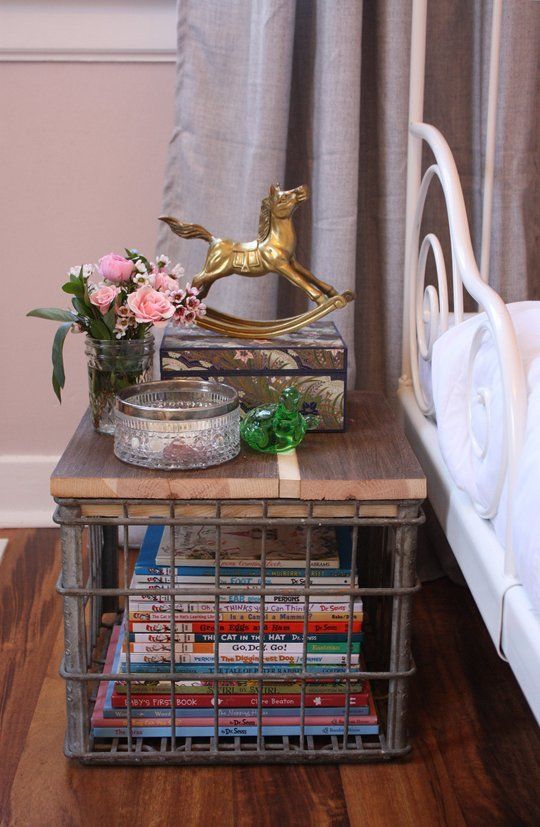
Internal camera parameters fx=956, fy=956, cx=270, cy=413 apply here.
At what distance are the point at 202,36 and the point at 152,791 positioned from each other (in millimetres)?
1179

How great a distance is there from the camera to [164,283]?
1.24 m

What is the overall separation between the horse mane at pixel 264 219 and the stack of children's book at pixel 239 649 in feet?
1.46

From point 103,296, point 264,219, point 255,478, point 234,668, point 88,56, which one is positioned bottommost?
point 234,668

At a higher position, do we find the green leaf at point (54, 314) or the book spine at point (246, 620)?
the green leaf at point (54, 314)

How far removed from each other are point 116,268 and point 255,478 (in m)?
0.33

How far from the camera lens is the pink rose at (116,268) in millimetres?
1221

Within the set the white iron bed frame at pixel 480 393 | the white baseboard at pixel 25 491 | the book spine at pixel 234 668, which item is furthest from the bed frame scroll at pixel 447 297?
the white baseboard at pixel 25 491

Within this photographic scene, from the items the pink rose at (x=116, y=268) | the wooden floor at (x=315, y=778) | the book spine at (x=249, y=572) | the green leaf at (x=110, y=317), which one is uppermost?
the pink rose at (x=116, y=268)

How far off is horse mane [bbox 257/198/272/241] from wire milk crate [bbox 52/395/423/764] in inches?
12.1

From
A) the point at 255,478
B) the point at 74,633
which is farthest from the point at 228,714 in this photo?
the point at 255,478

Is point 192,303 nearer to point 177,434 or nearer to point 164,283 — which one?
point 164,283

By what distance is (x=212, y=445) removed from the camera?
3.84ft

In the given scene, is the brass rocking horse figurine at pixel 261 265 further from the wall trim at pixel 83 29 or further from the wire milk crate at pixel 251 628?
the wall trim at pixel 83 29

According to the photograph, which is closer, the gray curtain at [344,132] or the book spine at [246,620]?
the book spine at [246,620]
